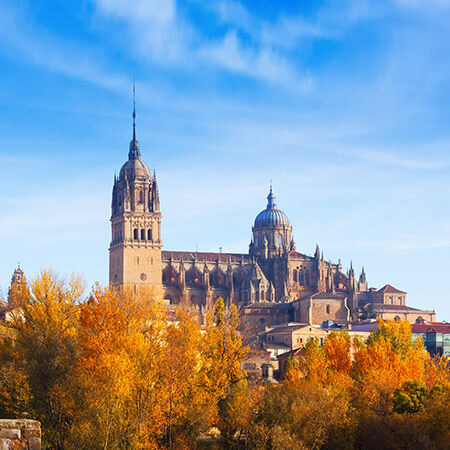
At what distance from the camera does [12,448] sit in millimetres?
8320

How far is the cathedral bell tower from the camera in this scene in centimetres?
10844

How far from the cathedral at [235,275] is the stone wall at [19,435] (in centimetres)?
9166

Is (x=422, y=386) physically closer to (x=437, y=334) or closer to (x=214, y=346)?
(x=214, y=346)

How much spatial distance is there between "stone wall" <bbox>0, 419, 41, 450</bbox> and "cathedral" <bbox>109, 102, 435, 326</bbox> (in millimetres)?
91657

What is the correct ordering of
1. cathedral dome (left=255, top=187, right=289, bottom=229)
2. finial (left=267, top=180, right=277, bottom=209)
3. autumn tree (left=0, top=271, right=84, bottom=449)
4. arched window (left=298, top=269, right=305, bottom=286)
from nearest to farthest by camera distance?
autumn tree (left=0, top=271, right=84, bottom=449) → arched window (left=298, top=269, right=305, bottom=286) → cathedral dome (left=255, top=187, right=289, bottom=229) → finial (left=267, top=180, right=277, bottom=209)

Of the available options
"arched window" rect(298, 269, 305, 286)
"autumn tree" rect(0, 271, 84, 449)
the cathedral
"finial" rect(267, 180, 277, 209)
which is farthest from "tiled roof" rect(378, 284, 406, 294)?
"autumn tree" rect(0, 271, 84, 449)

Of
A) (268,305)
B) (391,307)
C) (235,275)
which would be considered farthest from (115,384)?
(391,307)

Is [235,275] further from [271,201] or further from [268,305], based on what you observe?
[271,201]

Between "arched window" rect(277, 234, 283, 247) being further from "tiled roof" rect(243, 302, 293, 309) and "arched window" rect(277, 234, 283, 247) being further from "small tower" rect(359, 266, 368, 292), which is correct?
"tiled roof" rect(243, 302, 293, 309)

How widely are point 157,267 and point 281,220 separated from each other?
3283 cm

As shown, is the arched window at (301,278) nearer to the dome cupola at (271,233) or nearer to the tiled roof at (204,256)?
the dome cupola at (271,233)

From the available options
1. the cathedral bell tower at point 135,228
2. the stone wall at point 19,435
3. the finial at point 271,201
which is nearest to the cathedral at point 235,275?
the cathedral bell tower at point 135,228

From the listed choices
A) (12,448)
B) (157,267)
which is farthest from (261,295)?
(12,448)

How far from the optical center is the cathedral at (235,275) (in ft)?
355
